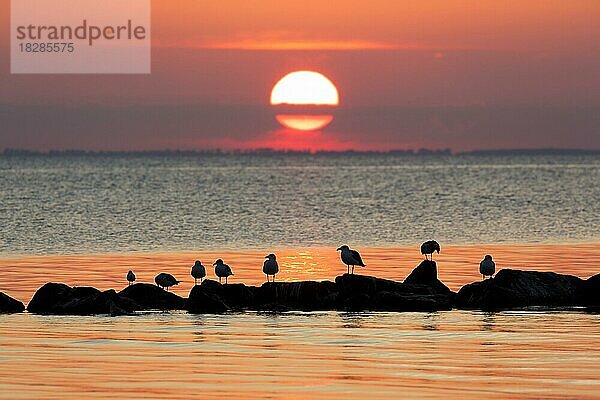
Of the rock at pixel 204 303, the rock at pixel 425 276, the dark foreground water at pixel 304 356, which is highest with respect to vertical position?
the rock at pixel 425 276

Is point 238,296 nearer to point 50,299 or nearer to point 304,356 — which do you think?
point 50,299

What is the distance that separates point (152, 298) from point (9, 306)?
319 cm

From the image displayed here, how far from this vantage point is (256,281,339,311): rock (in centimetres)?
3192

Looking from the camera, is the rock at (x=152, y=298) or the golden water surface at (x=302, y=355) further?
the rock at (x=152, y=298)

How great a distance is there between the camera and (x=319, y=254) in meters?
52.1

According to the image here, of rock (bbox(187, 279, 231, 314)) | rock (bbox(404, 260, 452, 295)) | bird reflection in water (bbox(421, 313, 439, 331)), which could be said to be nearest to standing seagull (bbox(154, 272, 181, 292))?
rock (bbox(187, 279, 231, 314))

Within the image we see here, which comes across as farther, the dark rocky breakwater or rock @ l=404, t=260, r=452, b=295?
rock @ l=404, t=260, r=452, b=295

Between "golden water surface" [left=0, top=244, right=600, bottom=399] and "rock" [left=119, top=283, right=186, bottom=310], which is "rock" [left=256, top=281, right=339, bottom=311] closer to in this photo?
"golden water surface" [left=0, top=244, right=600, bottom=399]

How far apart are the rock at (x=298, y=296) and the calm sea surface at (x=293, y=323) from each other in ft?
4.28

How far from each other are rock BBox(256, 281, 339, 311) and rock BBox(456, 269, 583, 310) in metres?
2.95

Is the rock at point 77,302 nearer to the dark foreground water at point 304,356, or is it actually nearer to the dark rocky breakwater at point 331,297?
the dark rocky breakwater at point 331,297

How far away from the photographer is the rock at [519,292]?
3195 cm

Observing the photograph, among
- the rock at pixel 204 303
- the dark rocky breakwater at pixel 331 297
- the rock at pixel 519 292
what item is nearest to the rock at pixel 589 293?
the dark rocky breakwater at pixel 331 297

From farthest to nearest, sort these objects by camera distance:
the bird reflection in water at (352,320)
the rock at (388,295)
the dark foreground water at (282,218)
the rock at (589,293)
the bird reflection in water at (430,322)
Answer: the dark foreground water at (282,218)
the rock at (589,293)
the rock at (388,295)
the bird reflection in water at (352,320)
the bird reflection in water at (430,322)
